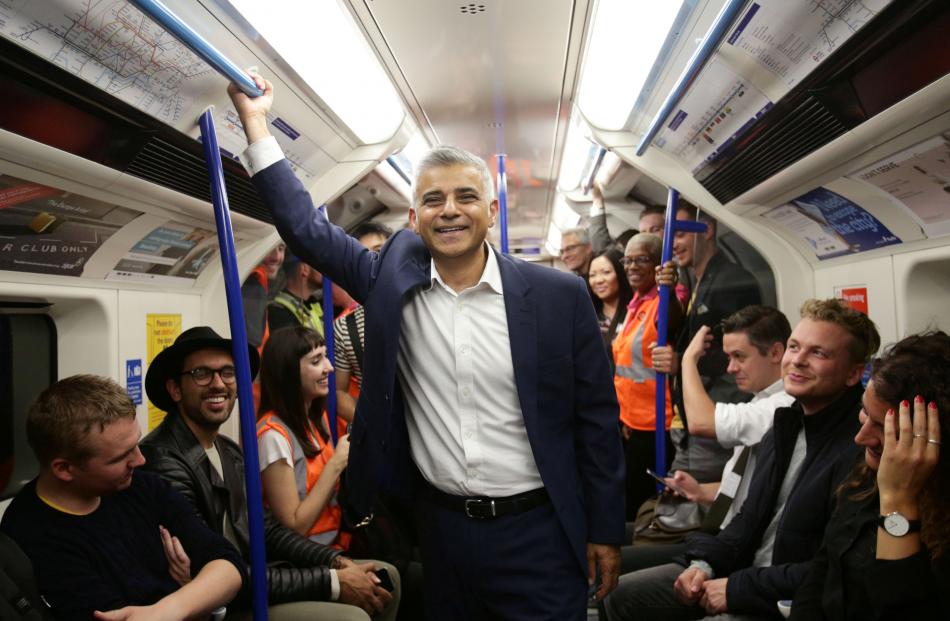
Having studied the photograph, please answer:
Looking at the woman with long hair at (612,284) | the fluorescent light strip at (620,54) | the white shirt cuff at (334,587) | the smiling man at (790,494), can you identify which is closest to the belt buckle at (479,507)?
the white shirt cuff at (334,587)

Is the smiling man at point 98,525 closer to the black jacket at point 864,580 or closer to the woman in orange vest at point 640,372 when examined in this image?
the black jacket at point 864,580

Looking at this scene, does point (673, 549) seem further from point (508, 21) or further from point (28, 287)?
point (28, 287)

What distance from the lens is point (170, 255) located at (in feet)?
10.3

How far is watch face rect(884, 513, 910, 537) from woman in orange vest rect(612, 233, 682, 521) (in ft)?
8.03

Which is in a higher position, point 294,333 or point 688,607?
point 294,333

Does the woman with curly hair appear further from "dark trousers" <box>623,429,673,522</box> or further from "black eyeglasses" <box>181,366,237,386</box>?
"dark trousers" <box>623,429,673,522</box>

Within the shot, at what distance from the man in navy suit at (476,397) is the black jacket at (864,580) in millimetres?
548

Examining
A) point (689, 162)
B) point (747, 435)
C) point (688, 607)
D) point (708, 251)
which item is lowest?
point (688, 607)

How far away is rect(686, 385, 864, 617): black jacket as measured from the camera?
2.24m

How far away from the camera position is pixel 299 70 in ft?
9.57

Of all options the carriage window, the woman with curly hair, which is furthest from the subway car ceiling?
the woman with curly hair

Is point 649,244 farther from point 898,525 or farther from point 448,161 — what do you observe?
point 898,525

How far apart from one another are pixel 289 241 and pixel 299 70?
1.21 m

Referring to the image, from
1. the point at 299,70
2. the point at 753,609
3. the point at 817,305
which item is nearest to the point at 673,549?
the point at 753,609
